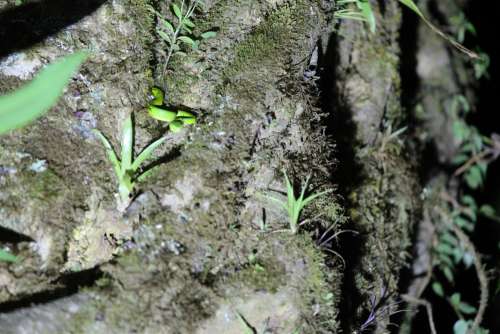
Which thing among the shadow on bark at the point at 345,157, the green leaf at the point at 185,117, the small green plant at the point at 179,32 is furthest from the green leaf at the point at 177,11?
the shadow on bark at the point at 345,157

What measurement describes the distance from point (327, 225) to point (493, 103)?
2.70 metres

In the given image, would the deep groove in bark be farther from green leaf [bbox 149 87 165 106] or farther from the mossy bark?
green leaf [bbox 149 87 165 106]

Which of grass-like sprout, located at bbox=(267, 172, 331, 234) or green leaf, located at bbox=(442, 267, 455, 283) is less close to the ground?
grass-like sprout, located at bbox=(267, 172, 331, 234)

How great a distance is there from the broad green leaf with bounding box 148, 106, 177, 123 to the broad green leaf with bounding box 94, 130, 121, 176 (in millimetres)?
200

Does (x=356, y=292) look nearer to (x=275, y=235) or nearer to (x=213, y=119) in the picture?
(x=275, y=235)

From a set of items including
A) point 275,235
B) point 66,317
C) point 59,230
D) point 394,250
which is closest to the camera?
point 66,317

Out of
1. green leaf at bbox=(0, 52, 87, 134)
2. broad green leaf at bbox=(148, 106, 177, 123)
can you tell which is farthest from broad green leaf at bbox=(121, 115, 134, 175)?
green leaf at bbox=(0, 52, 87, 134)

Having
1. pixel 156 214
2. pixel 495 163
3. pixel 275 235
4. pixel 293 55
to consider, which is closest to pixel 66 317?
pixel 156 214

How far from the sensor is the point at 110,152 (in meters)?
1.80

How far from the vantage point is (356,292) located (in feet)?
6.87

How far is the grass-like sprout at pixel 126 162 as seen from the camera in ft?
5.80

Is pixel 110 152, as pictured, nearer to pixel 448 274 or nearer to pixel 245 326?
pixel 245 326

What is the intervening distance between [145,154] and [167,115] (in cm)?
18

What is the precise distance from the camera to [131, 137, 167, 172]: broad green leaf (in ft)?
5.87
